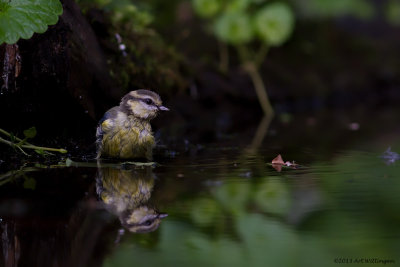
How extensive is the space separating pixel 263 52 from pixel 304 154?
19.1 feet

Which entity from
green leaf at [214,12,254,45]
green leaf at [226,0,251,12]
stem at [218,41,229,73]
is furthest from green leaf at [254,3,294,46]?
stem at [218,41,229,73]

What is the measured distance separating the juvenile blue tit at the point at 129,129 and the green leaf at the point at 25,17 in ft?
2.94

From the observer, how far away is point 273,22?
31.8ft

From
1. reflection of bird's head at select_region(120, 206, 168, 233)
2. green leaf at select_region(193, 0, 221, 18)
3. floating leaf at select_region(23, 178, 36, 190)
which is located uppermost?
green leaf at select_region(193, 0, 221, 18)

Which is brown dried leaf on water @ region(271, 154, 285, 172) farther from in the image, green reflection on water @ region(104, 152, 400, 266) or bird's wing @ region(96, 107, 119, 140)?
bird's wing @ region(96, 107, 119, 140)

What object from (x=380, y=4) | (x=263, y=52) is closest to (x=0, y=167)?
(x=263, y=52)

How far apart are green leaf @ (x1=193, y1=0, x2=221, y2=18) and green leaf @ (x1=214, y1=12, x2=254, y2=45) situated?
20 centimetres

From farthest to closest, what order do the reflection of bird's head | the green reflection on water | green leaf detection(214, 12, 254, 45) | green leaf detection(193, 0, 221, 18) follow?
1. green leaf detection(193, 0, 221, 18)
2. green leaf detection(214, 12, 254, 45)
3. the reflection of bird's head
4. the green reflection on water

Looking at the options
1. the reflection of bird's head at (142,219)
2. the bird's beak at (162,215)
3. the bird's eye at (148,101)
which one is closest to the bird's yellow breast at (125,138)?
the bird's eye at (148,101)

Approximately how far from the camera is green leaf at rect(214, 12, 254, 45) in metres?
9.70

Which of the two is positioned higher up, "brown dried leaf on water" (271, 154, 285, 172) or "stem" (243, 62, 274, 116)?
"stem" (243, 62, 274, 116)

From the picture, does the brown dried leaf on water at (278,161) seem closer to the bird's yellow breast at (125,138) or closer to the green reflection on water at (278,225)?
the green reflection on water at (278,225)

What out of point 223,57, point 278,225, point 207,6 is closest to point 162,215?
point 278,225

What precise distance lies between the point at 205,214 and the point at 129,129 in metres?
1.98
